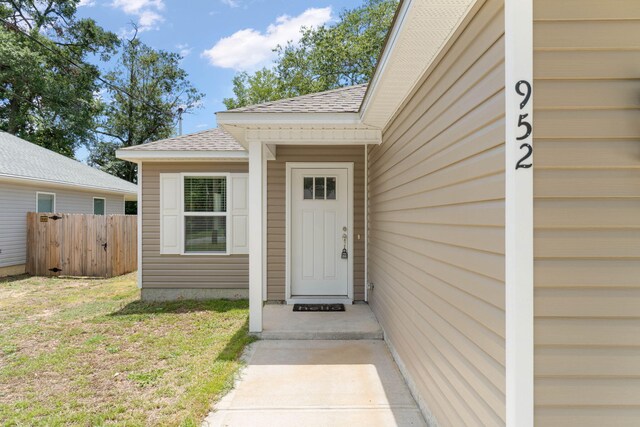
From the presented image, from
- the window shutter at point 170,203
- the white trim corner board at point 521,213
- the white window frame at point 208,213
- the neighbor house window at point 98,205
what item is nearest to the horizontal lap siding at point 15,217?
the neighbor house window at point 98,205

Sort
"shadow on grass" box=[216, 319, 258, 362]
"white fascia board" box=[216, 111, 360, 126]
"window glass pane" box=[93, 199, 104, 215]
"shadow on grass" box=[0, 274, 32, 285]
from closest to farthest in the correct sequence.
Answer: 1. "shadow on grass" box=[216, 319, 258, 362]
2. "white fascia board" box=[216, 111, 360, 126]
3. "shadow on grass" box=[0, 274, 32, 285]
4. "window glass pane" box=[93, 199, 104, 215]

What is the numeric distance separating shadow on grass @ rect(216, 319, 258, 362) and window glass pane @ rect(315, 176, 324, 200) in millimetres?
2215

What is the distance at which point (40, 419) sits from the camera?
2695 millimetres

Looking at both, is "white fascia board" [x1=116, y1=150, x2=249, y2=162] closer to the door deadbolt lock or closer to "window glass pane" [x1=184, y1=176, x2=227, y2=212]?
"window glass pane" [x1=184, y1=176, x2=227, y2=212]

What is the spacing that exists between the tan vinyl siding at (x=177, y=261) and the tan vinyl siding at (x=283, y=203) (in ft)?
3.15

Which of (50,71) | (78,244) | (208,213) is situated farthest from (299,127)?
(50,71)

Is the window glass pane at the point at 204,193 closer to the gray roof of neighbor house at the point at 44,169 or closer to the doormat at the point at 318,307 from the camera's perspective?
the doormat at the point at 318,307

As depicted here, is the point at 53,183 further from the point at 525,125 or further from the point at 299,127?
the point at 525,125

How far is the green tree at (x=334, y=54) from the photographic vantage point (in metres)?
18.5

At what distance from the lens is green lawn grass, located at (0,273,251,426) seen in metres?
2.80

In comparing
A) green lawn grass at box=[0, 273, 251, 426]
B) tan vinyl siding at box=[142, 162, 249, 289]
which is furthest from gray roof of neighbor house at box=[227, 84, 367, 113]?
green lawn grass at box=[0, 273, 251, 426]

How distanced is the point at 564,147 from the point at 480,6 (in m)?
0.82

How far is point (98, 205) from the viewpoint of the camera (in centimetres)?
1287

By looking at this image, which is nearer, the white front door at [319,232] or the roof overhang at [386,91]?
the roof overhang at [386,91]
